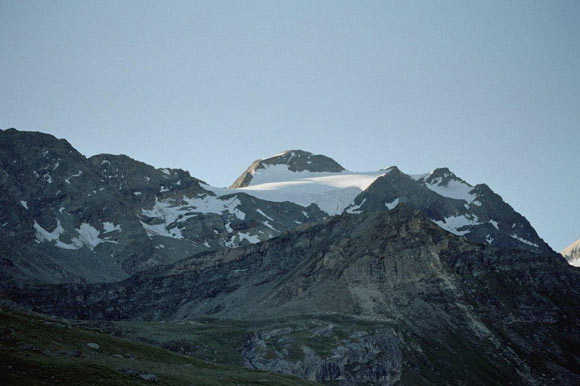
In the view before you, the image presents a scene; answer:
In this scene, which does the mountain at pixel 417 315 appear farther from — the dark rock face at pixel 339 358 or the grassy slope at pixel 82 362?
the grassy slope at pixel 82 362

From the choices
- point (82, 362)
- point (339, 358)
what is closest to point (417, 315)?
point (339, 358)

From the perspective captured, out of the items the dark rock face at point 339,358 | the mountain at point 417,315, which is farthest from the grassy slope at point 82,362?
the mountain at point 417,315

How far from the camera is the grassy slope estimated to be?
47.0m

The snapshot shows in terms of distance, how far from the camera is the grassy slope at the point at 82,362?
4700 cm

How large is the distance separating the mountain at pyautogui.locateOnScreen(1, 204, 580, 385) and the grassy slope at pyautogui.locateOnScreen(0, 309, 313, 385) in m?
50.5

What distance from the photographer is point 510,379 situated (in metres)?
150

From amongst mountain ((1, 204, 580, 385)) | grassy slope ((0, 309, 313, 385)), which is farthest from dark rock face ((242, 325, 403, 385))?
grassy slope ((0, 309, 313, 385))

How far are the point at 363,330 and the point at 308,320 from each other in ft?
44.3

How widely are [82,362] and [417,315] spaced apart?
414ft

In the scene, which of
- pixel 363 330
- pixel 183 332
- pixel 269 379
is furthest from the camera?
pixel 363 330

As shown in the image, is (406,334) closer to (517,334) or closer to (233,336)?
(517,334)

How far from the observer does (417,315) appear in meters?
168

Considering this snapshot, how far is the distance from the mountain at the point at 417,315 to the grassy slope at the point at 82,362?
166 feet

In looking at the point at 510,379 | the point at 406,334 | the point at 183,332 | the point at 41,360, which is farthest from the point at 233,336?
the point at 41,360
